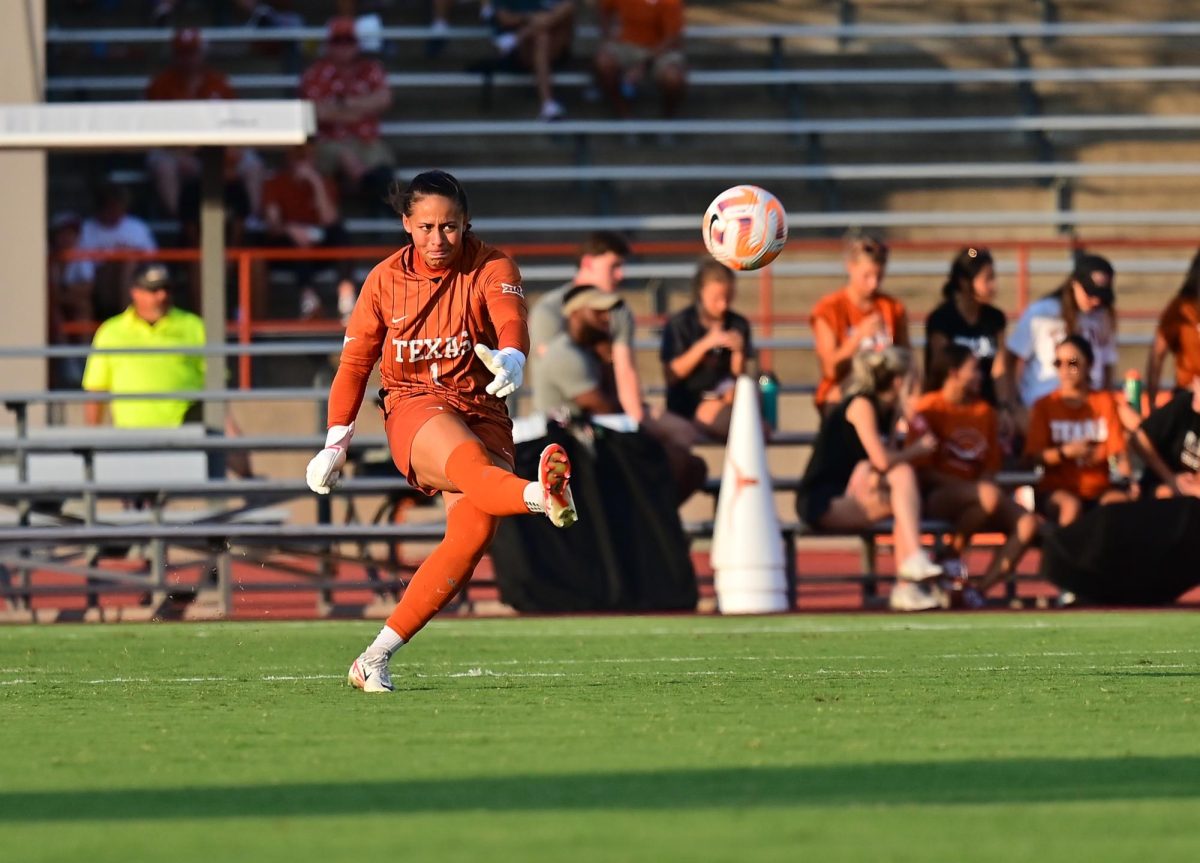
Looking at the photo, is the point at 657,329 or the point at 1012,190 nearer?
the point at 657,329

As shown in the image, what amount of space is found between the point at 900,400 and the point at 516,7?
988cm

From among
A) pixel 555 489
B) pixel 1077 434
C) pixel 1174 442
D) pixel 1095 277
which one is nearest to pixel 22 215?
pixel 1095 277

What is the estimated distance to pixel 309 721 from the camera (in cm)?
664

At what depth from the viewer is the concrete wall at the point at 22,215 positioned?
17.6 metres

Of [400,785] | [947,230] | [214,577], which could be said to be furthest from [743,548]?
[947,230]

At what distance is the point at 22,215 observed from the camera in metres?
18.0

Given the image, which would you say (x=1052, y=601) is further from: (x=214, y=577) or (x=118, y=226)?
(x=118, y=226)

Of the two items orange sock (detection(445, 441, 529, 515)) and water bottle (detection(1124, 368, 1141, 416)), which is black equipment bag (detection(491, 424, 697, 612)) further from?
orange sock (detection(445, 441, 529, 515))

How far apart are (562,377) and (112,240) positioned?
24.4 ft

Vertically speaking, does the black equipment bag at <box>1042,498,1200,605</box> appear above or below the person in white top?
below

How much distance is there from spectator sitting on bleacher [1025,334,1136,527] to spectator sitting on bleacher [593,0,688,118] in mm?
9170

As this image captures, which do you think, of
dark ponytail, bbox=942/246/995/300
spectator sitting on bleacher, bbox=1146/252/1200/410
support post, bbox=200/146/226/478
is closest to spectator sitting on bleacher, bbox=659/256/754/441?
dark ponytail, bbox=942/246/995/300

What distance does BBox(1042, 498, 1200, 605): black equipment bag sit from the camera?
41.2 ft

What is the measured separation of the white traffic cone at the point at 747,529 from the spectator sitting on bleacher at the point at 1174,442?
228cm
